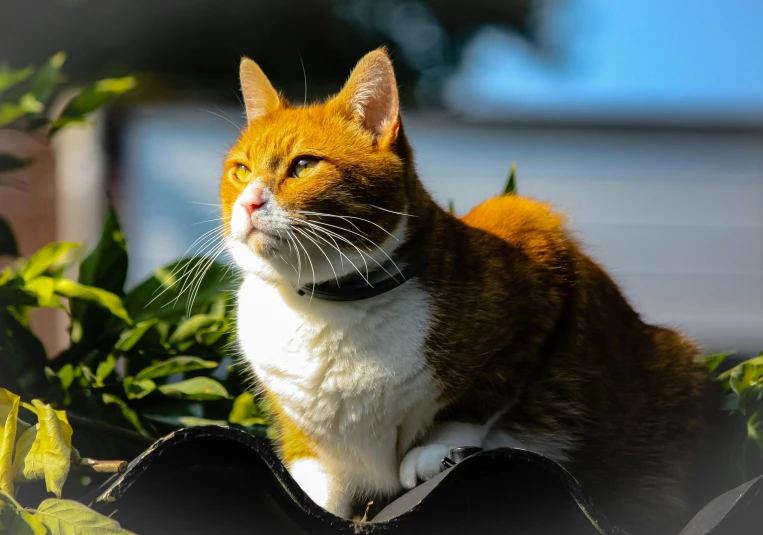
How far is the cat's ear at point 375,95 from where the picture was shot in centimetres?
104

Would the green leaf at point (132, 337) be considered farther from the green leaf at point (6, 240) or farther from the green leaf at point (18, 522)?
the green leaf at point (18, 522)

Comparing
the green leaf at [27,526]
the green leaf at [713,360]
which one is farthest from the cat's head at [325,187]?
the green leaf at [713,360]

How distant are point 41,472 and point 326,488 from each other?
0.38m

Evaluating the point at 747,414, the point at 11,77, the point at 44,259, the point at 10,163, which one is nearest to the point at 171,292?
A: the point at 44,259

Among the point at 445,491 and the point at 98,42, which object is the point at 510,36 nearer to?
the point at 98,42

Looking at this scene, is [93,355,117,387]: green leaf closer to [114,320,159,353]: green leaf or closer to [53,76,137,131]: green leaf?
[114,320,159,353]: green leaf

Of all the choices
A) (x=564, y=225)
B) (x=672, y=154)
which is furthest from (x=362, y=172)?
(x=672, y=154)

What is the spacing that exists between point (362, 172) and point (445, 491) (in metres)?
0.42

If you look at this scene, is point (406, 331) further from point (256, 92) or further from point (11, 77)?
point (11, 77)

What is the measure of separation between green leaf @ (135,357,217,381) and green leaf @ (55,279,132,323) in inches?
3.7

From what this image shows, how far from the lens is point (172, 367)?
127 centimetres

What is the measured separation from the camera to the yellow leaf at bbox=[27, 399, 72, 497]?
84cm

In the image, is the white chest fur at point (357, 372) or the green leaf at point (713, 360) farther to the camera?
the green leaf at point (713, 360)

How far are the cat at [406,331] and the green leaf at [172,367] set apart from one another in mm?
171
